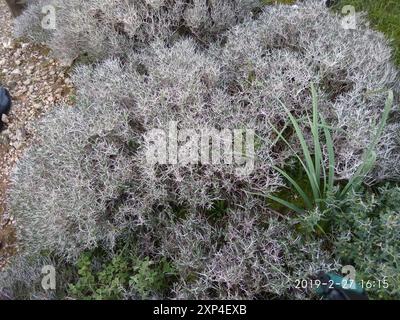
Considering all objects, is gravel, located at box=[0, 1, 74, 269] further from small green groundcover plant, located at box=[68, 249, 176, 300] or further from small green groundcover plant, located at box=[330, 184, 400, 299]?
small green groundcover plant, located at box=[330, 184, 400, 299]

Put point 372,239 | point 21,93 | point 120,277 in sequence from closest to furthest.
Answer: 1. point 372,239
2. point 120,277
3. point 21,93

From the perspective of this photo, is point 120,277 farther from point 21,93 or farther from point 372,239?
point 21,93

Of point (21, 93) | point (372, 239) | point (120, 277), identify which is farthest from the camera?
point (21, 93)

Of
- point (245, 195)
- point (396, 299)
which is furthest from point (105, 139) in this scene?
point (396, 299)

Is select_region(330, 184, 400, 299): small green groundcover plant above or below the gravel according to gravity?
below

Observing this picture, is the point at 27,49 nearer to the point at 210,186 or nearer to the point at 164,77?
the point at 164,77

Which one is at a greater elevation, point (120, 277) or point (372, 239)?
point (372, 239)

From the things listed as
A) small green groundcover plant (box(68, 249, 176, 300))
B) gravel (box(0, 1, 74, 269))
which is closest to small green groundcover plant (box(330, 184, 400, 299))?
small green groundcover plant (box(68, 249, 176, 300))

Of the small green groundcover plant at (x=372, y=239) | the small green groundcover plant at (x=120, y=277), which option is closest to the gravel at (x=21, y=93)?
the small green groundcover plant at (x=120, y=277)

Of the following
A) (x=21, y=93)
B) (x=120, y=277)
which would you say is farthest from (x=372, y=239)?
(x=21, y=93)
